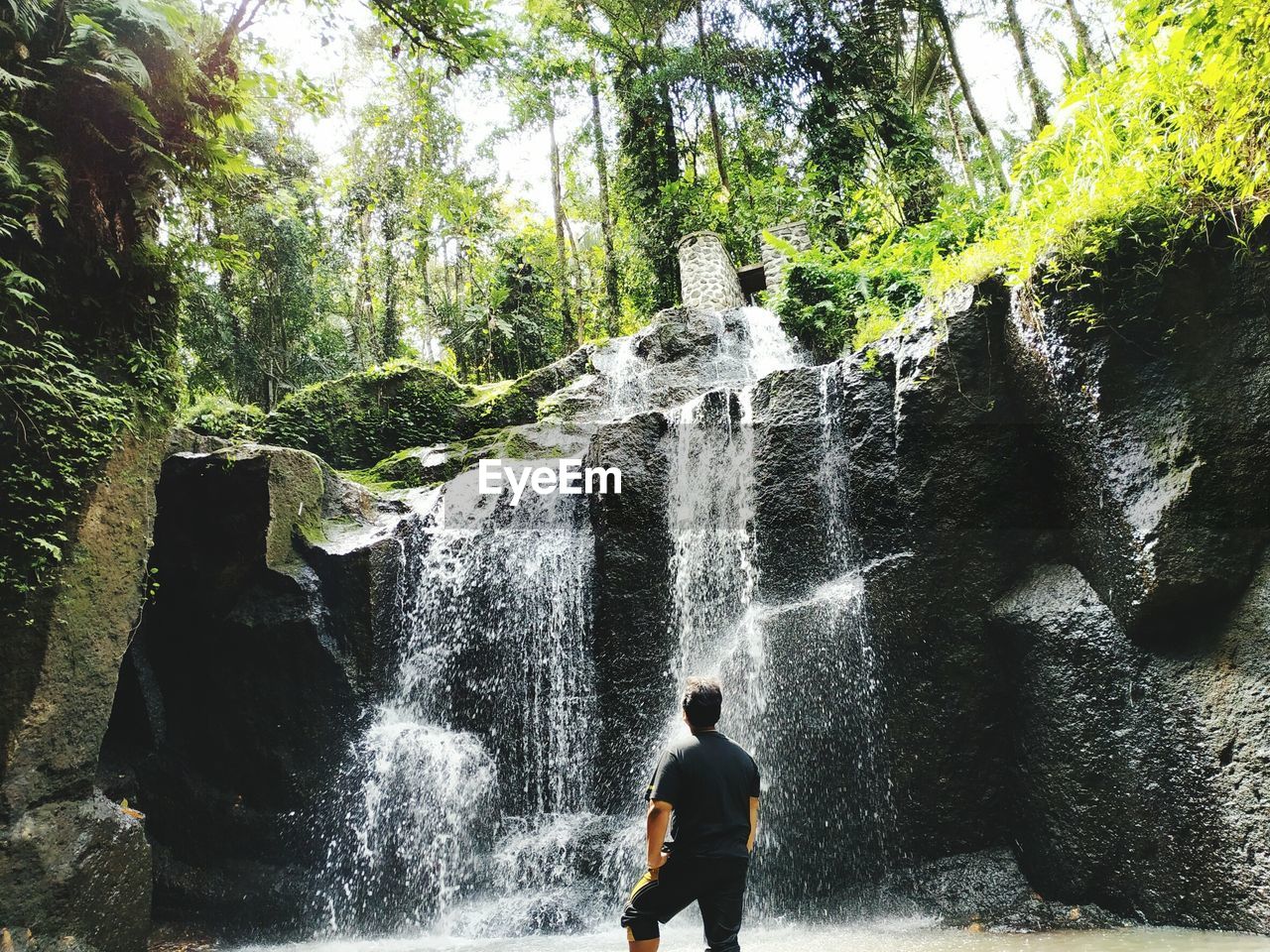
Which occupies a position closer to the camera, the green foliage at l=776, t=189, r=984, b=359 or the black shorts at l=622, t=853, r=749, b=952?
the black shorts at l=622, t=853, r=749, b=952

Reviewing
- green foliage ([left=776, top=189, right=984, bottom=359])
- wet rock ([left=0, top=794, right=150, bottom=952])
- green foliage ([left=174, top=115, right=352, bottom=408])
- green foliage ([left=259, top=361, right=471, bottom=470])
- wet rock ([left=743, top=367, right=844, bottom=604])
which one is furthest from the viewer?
green foliage ([left=174, top=115, right=352, bottom=408])

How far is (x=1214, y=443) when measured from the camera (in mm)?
→ 4684

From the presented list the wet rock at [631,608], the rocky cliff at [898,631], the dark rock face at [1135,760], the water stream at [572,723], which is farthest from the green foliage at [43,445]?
the dark rock face at [1135,760]

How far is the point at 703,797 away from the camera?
120 inches

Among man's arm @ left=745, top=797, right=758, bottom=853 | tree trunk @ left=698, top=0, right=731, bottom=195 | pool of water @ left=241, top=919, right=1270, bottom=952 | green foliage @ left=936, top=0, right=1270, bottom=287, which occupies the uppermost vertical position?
tree trunk @ left=698, top=0, right=731, bottom=195

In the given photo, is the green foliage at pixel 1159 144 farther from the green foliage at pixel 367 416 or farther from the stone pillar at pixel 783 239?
the green foliage at pixel 367 416

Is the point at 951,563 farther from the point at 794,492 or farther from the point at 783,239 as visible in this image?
the point at 783,239

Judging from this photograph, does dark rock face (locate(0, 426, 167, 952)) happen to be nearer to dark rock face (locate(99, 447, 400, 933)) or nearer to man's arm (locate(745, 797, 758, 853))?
dark rock face (locate(99, 447, 400, 933))

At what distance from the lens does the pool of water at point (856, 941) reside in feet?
13.4

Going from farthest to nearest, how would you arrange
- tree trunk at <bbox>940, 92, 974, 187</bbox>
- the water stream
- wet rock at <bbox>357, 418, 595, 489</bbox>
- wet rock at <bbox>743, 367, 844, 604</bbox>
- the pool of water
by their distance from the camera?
1. tree trunk at <bbox>940, 92, 974, 187</bbox>
2. wet rock at <bbox>357, 418, 595, 489</bbox>
3. wet rock at <bbox>743, 367, 844, 604</bbox>
4. the water stream
5. the pool of water

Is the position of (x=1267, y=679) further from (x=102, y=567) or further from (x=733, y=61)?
(x=733, y=61)

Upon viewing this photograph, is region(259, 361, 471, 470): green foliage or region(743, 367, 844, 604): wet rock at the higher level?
region(259, 361, 471, 470): green foliage

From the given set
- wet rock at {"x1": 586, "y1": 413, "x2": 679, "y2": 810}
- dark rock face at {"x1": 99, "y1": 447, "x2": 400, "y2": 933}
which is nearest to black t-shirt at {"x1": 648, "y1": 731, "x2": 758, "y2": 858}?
wet rock at {"x1": 586, "y1": 413, "x2": 679, "y2": 810}

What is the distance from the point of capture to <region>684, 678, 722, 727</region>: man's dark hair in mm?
3223
